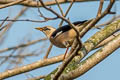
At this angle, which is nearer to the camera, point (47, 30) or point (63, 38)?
point (63, 38)

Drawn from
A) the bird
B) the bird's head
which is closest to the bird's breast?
the bird

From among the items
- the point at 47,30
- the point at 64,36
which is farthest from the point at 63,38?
the point at 47,30

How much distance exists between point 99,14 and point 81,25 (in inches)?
36.3

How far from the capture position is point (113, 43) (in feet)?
10.4

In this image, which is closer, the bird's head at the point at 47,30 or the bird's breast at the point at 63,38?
the bird's breast at the point at 63,38

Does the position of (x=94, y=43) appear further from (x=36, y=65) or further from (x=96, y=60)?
(x=36, y=65)

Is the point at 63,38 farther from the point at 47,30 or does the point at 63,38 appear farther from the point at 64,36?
the point at 47,30

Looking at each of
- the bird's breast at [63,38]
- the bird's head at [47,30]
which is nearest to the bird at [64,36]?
the bird's breast at [63,38]

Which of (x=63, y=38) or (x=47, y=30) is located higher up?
(x=63, y=38)

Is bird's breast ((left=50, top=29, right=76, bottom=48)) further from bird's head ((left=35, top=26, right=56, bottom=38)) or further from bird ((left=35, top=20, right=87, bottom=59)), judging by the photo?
bird's head ((left=35, top=26, right=56, bottom=38))

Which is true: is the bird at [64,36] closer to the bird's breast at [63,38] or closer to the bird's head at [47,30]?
the bird's breast at [63,38]

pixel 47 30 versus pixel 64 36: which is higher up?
pixel 64 36

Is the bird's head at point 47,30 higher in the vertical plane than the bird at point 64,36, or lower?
lower

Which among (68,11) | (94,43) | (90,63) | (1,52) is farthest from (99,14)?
(1,52)
